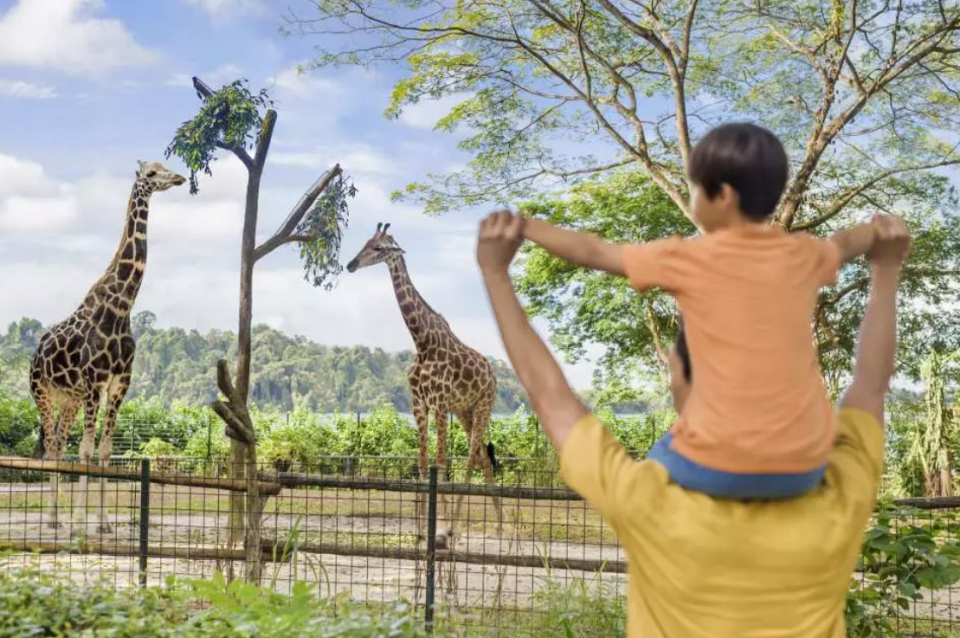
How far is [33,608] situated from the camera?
3859 millimetres

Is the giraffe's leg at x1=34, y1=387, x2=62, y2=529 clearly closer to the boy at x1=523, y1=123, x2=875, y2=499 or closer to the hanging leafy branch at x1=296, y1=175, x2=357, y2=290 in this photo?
the hanging leafy branch at x1=296, y1=175, x2=357, y2=290

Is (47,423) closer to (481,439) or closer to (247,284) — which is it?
(247,284)

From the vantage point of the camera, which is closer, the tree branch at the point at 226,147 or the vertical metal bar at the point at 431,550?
the vertical metal bar at the point at 431,550

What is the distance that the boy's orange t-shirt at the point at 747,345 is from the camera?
1467 millimetres

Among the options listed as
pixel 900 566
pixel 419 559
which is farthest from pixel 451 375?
pixel 900 566

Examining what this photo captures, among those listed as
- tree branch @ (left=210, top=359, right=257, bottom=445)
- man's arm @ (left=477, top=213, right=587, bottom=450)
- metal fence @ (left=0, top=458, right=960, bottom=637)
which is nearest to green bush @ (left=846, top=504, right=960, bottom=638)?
metal fence @ (left=0, top=458, right=960, bottom=637)

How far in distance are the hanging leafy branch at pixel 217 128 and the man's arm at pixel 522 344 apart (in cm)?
854

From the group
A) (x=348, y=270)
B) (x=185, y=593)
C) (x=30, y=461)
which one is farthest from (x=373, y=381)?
(x=185, y=593)

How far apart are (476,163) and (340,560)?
8.37m

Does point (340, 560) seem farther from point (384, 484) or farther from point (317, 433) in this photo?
point (317, 433)

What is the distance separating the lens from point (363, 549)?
6117 millimetres

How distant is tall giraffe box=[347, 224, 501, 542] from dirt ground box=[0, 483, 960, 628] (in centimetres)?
89

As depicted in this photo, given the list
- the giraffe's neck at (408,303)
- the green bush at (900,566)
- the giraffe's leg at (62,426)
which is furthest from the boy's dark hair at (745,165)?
the giraffe's leg at (62,426)

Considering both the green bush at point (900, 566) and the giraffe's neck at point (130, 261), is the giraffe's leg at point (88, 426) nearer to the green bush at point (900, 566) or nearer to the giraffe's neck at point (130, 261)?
the giraffe's neck at point (130, 261)
